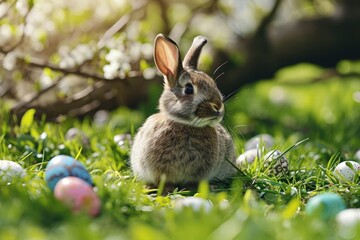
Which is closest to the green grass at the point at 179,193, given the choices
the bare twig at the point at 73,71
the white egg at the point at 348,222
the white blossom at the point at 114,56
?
the white egg at the point at 348,222

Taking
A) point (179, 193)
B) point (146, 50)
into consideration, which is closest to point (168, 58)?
point (179, 193)

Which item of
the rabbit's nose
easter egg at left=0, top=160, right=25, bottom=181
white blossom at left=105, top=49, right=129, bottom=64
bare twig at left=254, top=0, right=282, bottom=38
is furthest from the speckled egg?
bare twig at left=254, top=0, right=282, bottom=38

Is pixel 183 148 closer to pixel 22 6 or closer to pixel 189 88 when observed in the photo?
pixel 189 88

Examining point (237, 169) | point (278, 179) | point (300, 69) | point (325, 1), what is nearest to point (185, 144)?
point (237, 169)

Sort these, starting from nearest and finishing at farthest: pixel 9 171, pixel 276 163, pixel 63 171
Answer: pixel 63 171 < pixel 9 171 < pixel 276 163

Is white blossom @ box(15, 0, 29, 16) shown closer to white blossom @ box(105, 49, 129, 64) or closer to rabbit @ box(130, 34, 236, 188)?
white blossom @ box(105, 49, 129, 64)

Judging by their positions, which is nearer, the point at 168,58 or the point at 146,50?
the point at 168,58
